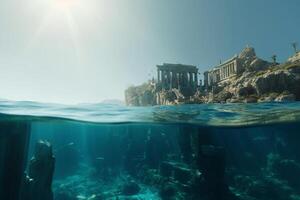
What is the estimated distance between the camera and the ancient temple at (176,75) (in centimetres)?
7994

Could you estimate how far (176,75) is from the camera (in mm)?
81875

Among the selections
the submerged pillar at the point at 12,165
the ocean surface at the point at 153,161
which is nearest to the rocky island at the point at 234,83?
the ocean surface at the point at 153,161

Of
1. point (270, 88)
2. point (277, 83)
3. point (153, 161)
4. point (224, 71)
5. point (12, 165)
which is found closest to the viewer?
point (12, 165)

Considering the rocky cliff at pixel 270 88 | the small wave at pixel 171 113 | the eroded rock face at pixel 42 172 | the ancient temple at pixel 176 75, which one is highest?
the ancient temple at pixel 176 75

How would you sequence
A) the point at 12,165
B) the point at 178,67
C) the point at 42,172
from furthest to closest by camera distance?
the point at 178,67 → the point at 42,172 → the point at 12,165

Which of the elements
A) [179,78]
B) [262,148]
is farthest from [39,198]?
[179,78]

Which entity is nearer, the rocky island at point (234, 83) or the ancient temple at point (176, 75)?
the rocky island at point (234, 83)

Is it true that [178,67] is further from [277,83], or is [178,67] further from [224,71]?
[277,83]

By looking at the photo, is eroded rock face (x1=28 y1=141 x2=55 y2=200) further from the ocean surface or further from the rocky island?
the rocky island

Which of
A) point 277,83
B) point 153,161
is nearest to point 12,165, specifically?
point 153,161

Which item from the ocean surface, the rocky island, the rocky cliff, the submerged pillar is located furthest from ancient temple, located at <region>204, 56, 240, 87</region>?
the submerged pillar

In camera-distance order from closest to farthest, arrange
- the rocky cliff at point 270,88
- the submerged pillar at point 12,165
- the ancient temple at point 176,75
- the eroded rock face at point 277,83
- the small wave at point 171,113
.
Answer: the submerged pillar at point 12,165 < the small wave at point 171,113 < the rocky cliff at point 270,88 < the eroded rock face at point 277,83 < the ancient temple at point 176,75

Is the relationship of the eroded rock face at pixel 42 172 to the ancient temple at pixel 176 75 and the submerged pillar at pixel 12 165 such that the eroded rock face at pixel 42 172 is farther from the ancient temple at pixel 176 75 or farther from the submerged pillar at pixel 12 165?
the ancient temple at pixel 176 75

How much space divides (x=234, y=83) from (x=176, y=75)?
83.8 ft
